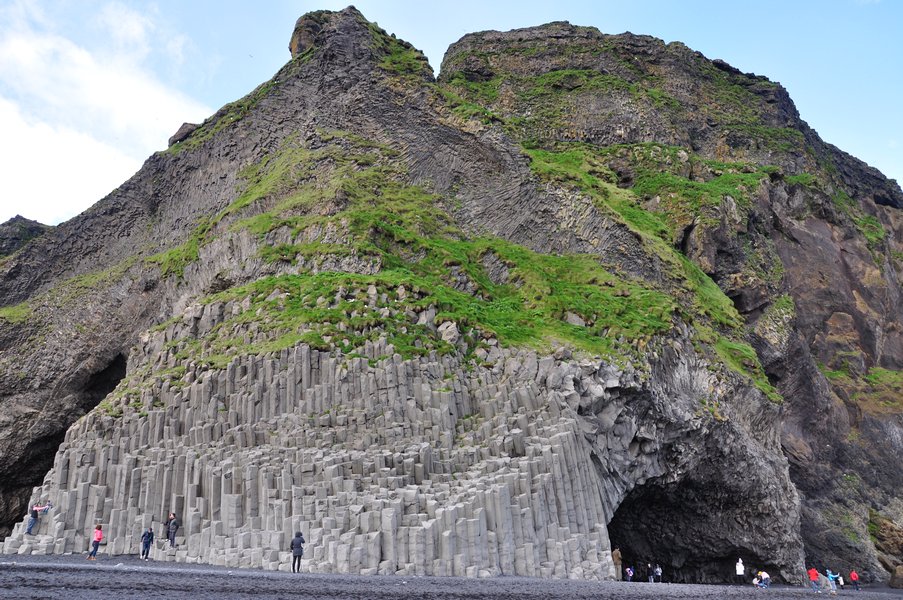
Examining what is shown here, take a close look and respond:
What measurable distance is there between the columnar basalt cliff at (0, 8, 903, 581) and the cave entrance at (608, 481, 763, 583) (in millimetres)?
156

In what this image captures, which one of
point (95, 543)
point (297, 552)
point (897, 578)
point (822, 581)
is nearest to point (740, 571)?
point (822, 581)

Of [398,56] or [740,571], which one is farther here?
[398,56]

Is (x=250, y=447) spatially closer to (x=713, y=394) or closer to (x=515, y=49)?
(x=713, y=394)

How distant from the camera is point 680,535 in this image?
33.9 meters

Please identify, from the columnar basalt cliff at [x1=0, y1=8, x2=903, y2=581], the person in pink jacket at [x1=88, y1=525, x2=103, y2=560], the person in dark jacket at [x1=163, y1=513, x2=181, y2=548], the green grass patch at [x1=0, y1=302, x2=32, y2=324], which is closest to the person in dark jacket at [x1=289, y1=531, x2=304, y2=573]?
the columnar basalt cliff at [x1=0, y1=8, x2=903, y2=581]

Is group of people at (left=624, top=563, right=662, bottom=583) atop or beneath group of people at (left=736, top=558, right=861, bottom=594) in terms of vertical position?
atop

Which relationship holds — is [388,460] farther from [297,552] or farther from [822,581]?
[822,581]

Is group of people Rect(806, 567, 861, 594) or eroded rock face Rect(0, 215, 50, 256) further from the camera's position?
eroded rock face Rect(0, 215, 50, 256)

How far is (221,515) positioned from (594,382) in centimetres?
1301

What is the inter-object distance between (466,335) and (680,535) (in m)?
14.0

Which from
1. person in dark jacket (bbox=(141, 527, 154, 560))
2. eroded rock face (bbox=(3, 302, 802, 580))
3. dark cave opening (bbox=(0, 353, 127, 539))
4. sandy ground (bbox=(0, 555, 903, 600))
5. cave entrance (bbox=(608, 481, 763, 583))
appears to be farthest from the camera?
dark cave opening (bbox=(0, 353, 127, 539))

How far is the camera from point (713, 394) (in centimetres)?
3203

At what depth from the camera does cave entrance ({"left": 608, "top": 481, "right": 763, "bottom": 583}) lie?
3231cm

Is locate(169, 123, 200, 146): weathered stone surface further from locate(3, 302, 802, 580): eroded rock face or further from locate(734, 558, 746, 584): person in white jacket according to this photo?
locate(734, 558, 746, 584): person in white jacket
